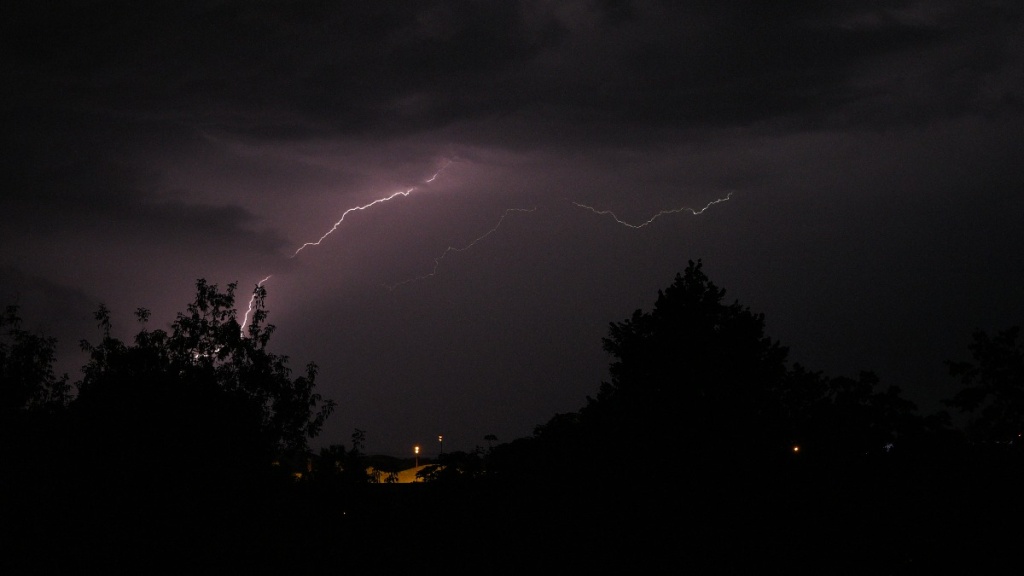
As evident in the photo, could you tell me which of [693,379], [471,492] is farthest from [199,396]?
[693,379]

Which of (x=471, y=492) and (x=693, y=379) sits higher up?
(x=693, y=379)

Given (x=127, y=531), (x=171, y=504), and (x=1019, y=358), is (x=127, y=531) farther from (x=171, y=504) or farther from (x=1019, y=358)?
(x=1019, y=358)

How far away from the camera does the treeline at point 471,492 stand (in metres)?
12.1

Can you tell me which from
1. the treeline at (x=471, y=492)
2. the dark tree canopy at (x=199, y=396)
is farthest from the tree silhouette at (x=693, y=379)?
the dark tree canopy at (x=199, y=396)

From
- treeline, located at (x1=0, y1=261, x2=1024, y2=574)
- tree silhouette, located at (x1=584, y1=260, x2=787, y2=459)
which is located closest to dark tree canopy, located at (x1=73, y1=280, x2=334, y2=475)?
treeline, located at (x1=0, y1=261, x2=1024, y2=574)

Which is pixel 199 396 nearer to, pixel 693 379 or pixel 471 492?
pixel 471 492

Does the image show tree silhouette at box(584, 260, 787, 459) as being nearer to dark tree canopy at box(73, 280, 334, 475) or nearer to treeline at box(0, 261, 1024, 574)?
treeline at box(0, 261, 1024, 574)

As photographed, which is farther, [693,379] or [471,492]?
[693,379]

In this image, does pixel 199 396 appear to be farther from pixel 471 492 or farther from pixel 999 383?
pixel 999 383

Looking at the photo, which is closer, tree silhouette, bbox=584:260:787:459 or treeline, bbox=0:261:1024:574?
treeline, bbox=0:261:1024:574

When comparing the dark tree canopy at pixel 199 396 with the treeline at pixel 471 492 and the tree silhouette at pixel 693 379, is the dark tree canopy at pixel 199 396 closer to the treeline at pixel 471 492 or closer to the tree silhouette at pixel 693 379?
the treeline at pixel 471 492

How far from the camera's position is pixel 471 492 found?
13922mm

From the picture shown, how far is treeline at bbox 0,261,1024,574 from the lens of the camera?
1214 cm

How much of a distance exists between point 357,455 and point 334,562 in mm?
2599
